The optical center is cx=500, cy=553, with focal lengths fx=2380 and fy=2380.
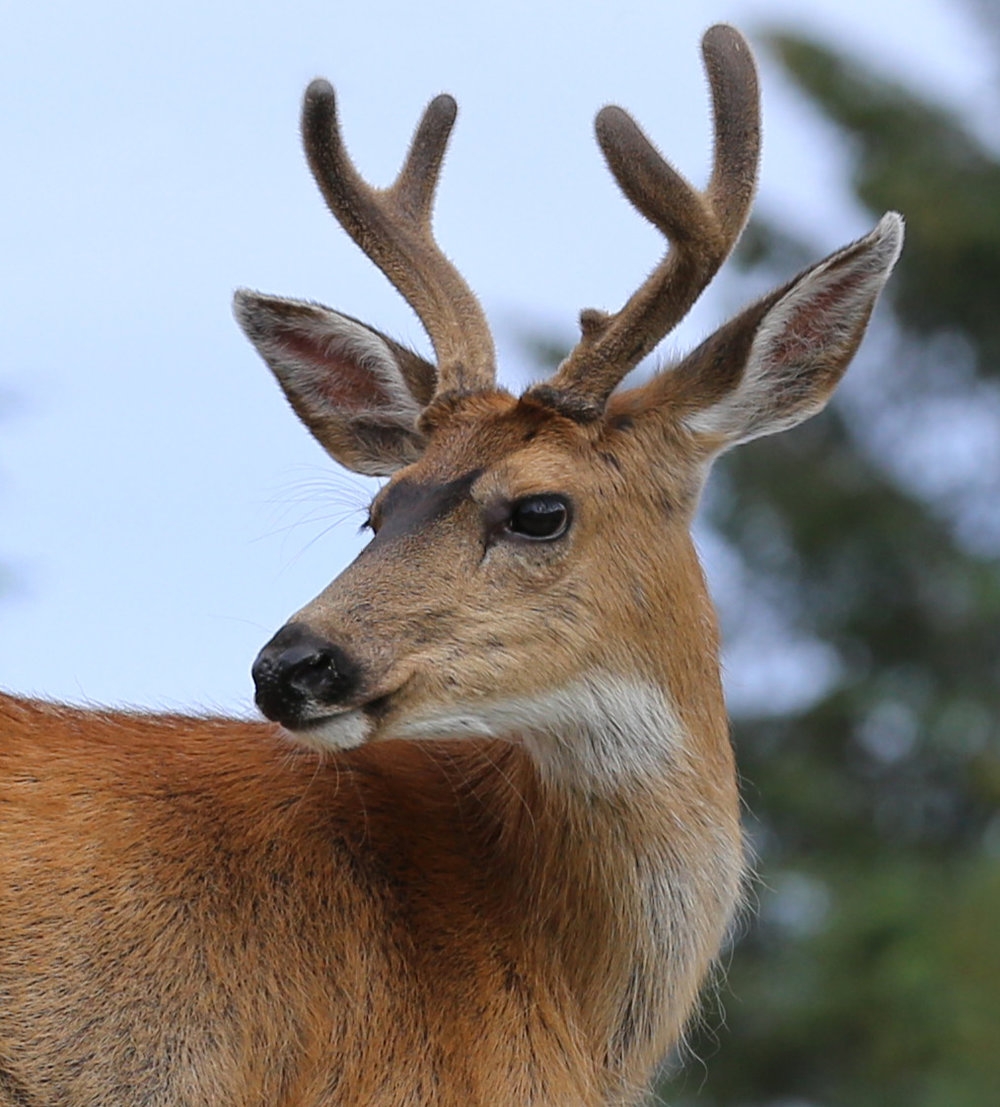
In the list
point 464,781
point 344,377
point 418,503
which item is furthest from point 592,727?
point 344,377

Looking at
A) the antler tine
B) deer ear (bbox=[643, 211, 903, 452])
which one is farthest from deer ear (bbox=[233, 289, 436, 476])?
deer ear (bbox=[643, 211, 903, 452])

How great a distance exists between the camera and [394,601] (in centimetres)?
742

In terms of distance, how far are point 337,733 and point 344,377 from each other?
2.23 meters

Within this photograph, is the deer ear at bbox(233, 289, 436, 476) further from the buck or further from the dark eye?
the dark eye

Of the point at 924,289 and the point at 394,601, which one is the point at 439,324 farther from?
the point at 924,289

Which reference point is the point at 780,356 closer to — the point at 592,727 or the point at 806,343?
the point at 806,343

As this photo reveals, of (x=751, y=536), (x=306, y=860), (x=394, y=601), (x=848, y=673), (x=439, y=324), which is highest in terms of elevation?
(x=439, y=324)

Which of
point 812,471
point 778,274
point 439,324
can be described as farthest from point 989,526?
point 439,324

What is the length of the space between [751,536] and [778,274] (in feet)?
13.9

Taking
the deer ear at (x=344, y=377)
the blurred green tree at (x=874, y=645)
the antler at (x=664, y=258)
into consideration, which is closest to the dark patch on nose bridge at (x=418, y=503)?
the antler at (x=664, y=258)

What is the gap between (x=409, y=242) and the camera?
8.72 metres

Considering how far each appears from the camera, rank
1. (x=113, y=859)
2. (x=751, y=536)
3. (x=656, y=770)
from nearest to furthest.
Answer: (x=113, y=859), (x=656, y=770), (x=751, y=536)

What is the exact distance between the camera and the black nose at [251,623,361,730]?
7.02 m

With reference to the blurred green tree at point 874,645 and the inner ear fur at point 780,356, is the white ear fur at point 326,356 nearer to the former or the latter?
the inner ear fur at point 780,356
